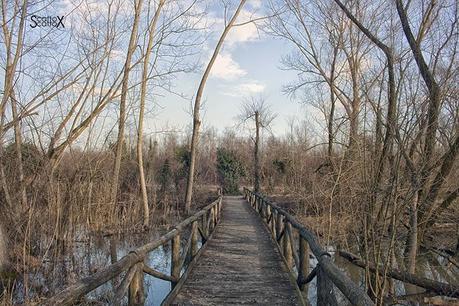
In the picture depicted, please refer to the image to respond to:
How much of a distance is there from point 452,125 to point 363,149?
520cm

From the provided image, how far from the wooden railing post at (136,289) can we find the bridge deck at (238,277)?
1.17 m

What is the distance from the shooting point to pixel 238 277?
7.35m

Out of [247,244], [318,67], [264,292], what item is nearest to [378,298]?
[264,292]

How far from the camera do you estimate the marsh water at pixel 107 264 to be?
8.46 metres

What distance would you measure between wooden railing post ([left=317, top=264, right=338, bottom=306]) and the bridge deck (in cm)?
104

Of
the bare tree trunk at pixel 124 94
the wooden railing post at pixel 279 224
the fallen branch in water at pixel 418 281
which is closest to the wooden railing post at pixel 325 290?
the fallen branch in water at pixel 418 281

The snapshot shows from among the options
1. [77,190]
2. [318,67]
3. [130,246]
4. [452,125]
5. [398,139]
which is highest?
[318,67]

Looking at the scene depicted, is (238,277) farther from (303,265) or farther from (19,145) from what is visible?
(19,145)

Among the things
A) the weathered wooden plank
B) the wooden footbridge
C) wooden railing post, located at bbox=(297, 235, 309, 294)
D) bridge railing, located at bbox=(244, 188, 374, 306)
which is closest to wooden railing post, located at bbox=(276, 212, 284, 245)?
the wooden footbridge

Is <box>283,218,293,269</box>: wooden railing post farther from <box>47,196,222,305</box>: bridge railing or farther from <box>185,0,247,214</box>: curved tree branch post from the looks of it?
<box>185,0,247,214</box>: curved tree branch post

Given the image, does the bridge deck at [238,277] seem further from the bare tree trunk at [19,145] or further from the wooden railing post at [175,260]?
the bare tree trunk at [19,145]

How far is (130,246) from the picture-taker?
14.4 meters

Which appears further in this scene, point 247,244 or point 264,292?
point 247,244

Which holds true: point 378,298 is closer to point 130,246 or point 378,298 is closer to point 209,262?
point 209,262
